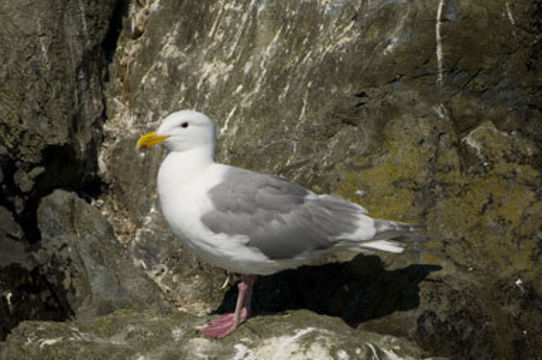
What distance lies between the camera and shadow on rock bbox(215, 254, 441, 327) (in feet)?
18.3

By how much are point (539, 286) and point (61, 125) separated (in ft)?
13.6

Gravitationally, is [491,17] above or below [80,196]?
above

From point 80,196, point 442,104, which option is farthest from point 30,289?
point 442,104

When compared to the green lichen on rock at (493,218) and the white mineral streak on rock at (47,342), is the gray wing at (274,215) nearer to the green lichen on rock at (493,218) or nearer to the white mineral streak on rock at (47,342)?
the green lichen on rock at (493,218)

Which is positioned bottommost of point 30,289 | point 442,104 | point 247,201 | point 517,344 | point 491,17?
point 517,344

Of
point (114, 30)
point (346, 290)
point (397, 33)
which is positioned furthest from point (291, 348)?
point (114, 30)

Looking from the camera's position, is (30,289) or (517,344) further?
(30,289)

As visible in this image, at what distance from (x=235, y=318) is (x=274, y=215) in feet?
2.44

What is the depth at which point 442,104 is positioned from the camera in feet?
20.7

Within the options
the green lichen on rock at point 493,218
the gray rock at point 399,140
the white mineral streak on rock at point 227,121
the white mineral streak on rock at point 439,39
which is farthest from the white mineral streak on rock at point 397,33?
the white mineral streak on rock at point 227,121

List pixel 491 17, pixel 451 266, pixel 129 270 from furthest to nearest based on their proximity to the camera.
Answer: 1. pixel 129 270
2. pixel 491 17
3. pixel 451 266

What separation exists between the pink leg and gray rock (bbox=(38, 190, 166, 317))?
1.25 meters

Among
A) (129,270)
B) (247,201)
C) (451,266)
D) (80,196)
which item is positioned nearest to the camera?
(247,201)

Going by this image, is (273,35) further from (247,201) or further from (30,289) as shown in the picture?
(30,289)
